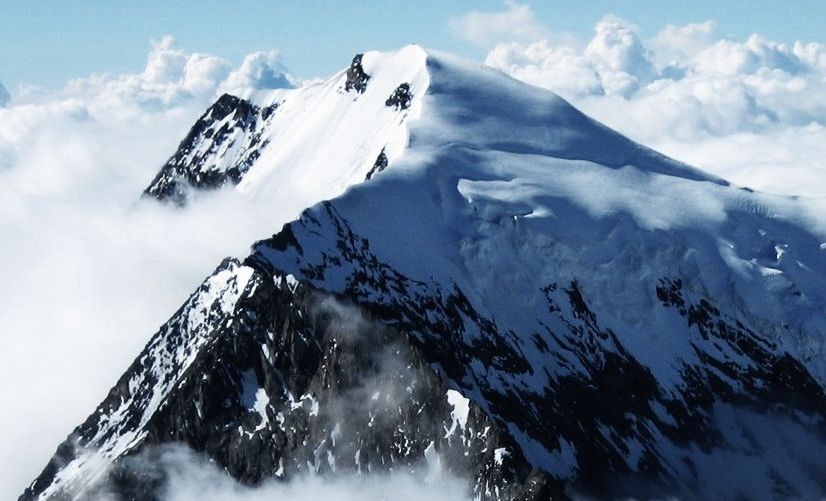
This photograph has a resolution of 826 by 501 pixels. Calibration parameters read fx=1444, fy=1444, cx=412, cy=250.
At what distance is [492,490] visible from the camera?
656 ft

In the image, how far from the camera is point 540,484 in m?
196

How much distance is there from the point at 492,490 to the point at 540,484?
7723mm
